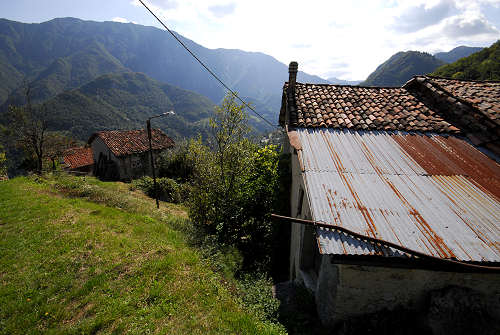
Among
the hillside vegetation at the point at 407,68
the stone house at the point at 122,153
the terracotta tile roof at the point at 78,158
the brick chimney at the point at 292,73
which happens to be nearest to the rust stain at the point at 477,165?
the brick chimney at the point at 292,73

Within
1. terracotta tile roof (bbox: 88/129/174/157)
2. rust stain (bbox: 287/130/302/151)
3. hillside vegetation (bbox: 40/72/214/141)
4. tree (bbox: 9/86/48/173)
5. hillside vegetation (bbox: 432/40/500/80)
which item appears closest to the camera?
rust stain (bbox: 287/130/302/151)

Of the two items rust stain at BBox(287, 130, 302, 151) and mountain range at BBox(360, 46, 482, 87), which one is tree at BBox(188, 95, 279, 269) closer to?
rust stain at BBox(287, 130, 302, 151)

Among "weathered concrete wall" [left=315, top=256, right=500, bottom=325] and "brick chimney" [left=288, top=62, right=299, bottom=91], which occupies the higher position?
"brick chimney" [left=288, top=62, right=299, bottom=91]

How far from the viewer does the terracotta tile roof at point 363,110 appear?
7.22 m

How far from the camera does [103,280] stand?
19.9 ft

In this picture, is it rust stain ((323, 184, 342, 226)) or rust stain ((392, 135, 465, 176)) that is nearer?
rust stain ((323, 184, 342, 226))

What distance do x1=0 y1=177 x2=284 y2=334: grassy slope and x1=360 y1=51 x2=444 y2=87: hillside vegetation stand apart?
12143 cm

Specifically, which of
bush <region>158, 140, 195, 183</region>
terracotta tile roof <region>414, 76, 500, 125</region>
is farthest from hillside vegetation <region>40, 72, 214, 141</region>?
terracotta tile roof <region>414, 76, 500, 125</region>

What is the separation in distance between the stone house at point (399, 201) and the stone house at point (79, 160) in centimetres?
3606

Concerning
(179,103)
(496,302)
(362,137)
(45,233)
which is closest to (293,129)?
(362,137)

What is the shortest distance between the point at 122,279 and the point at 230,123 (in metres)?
6.54

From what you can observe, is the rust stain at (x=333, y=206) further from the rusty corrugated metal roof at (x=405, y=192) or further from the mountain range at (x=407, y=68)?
the mountain range at (x=407, y=68)

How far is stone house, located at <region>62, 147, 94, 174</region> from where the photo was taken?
1244 inches

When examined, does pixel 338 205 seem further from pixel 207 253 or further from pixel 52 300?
pixel 52 300
